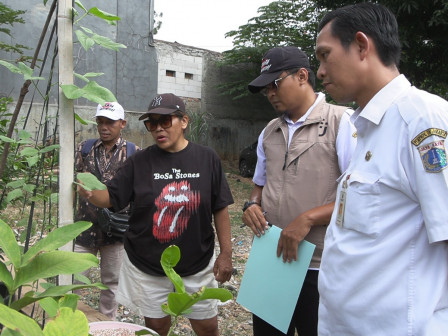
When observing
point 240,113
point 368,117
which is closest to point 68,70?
point 368,117

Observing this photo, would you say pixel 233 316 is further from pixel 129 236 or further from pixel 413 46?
pixel 413 46

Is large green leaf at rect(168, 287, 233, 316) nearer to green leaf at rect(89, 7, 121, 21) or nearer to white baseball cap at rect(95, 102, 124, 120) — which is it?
green leaf at rect(89, 7, 121, 21)

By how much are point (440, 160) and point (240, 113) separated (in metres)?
13.0

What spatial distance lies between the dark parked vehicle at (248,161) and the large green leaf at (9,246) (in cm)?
1065

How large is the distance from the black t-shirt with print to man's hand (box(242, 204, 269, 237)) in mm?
284

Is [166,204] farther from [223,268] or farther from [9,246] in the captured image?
[9,246]

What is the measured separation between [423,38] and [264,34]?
610 cm

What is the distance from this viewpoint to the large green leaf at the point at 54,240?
0.90 metres

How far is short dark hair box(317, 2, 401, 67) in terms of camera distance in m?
1.19

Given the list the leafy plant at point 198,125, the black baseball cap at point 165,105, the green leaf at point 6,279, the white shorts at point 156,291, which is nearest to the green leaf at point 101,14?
the green leaf at point 6,279

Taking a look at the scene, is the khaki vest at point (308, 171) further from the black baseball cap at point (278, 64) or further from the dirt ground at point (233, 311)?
the dirt ground at point (233, 311)

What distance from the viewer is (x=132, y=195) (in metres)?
2.21

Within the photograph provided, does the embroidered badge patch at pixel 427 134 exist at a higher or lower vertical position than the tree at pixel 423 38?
lower

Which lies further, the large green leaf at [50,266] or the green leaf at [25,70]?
the green leaf at [25,70]
